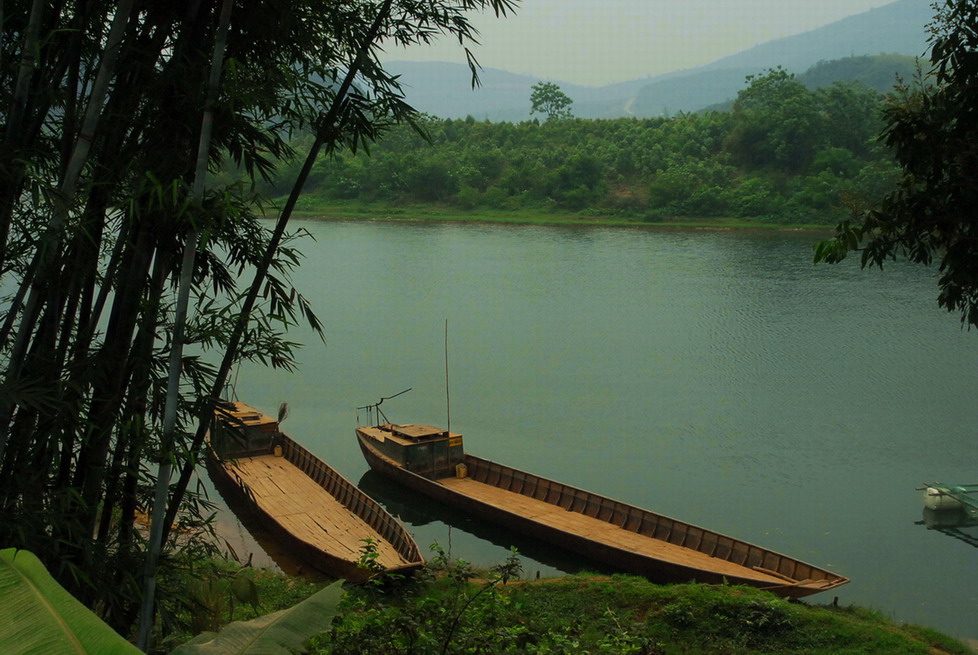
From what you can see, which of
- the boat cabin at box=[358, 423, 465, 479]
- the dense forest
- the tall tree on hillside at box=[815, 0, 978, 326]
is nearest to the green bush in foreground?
the tall tree on hillside at box=[815, 0, 978, 326]

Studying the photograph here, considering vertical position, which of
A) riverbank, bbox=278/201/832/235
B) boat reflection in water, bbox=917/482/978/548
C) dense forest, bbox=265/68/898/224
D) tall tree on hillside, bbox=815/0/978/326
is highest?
dense forest, bbox=265/68/898/224

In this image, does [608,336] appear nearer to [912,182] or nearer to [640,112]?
[912,182]

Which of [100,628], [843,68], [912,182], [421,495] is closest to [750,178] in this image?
[421,495]

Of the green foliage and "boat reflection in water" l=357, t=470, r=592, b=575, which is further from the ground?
the green foliage

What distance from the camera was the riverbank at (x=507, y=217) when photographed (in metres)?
34.0

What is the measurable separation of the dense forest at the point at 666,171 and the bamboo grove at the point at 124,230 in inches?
1187

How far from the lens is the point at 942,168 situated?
4055 millimetres

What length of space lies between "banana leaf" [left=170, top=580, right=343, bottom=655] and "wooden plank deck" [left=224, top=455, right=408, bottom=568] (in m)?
5.45

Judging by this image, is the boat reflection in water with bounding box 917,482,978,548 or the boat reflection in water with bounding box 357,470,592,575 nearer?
the boat reflection in water with bounding box 357,470,592,575

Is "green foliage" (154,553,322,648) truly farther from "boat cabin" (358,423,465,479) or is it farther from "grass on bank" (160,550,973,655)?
"boat cabin" (358,423,465,479)

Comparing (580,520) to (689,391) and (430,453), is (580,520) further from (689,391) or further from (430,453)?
(689,391)

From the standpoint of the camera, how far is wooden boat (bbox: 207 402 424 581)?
812 cm

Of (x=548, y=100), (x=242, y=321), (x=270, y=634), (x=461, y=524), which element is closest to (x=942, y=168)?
(x=242, y=321)

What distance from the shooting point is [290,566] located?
29.1 ft
